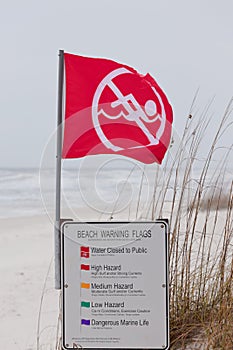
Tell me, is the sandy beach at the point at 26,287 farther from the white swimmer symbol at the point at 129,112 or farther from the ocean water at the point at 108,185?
the white swimmer symbol at the point at 129,112

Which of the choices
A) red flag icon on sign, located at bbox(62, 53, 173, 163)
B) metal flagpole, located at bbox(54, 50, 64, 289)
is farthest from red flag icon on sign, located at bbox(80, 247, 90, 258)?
red flag icon on sign, located at bbox(62, 53, 173, 163)

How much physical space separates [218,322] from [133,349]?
45 centimetres

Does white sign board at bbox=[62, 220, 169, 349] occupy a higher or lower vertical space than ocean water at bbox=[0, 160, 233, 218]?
lower

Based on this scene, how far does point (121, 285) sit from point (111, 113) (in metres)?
0.86

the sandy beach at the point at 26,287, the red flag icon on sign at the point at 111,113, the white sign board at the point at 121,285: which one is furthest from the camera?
the sandy beach at the point at 26,287

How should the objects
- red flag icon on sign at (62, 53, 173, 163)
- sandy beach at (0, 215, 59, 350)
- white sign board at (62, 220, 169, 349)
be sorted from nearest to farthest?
white sign board at (62, 220, 169, 349) < red flag icon on sign at (62, 53, 173, 163) < sandy beach at (0, 215, 59, 350)

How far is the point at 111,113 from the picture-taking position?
10.9 feet

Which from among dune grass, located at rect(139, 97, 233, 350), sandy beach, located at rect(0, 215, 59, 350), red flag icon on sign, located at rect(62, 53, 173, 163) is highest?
red flag icon on sign, located at rect(62, 53, 173, 163)

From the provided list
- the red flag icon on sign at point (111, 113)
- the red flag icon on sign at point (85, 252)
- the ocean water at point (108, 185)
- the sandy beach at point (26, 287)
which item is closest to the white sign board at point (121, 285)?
the red flag icon on sign at point (85, 252)

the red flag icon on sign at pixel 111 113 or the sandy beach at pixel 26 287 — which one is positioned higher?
the red flag icon on sign at pixel 111 113

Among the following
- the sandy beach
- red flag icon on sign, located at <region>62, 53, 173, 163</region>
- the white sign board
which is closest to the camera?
the white sign board

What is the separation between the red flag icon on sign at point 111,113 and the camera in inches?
129

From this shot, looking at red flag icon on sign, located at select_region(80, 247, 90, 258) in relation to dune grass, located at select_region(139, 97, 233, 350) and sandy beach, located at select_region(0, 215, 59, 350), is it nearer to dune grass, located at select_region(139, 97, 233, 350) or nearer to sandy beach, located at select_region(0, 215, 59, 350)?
dune grass, located at select_region(139, 97, 233, 350)

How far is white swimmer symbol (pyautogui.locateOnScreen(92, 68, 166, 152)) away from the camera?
330 centimetres
